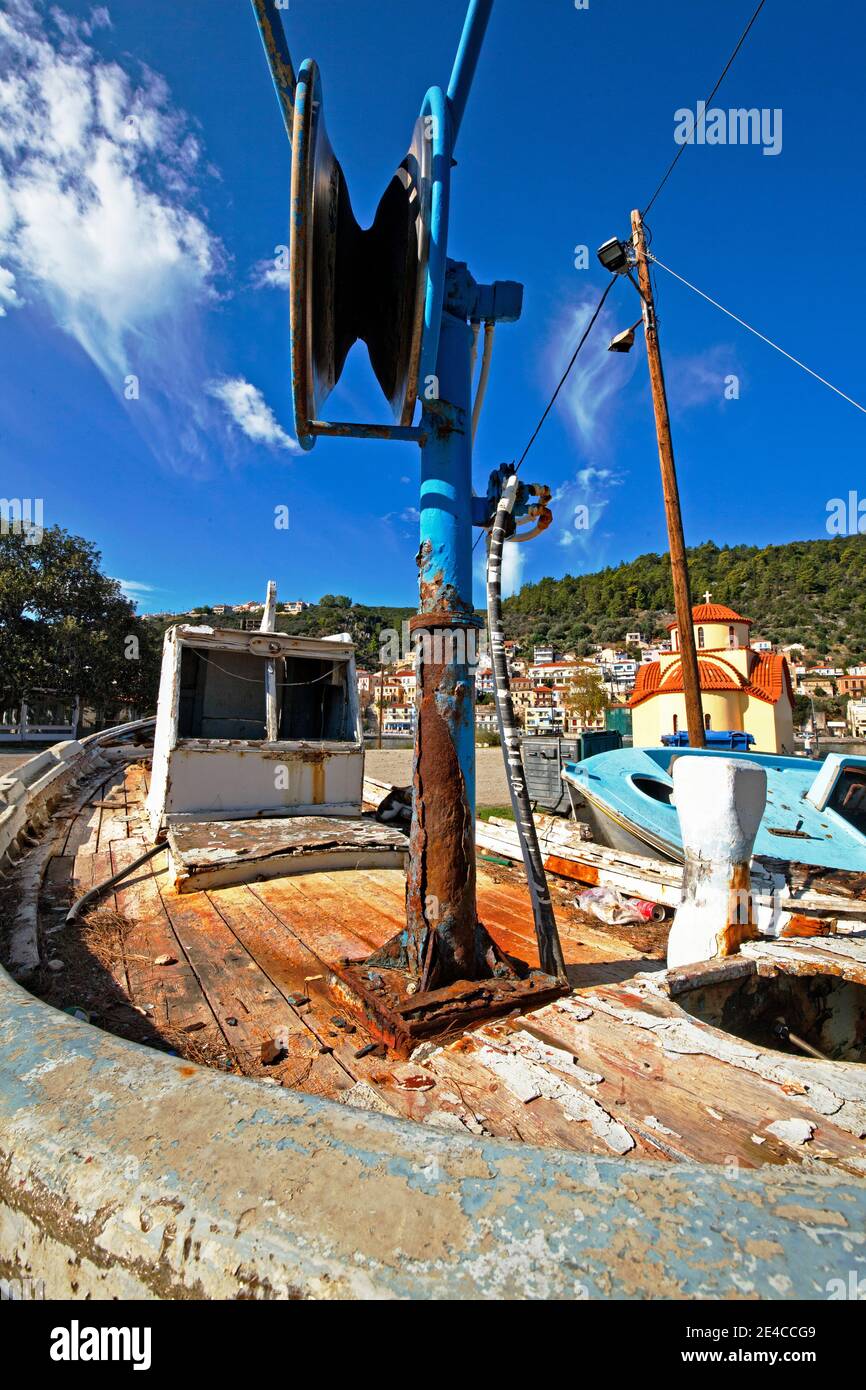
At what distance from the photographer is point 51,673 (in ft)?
102

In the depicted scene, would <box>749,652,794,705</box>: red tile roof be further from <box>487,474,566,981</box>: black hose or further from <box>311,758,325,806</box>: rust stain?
<box>487,474,566,981</box>: black hose

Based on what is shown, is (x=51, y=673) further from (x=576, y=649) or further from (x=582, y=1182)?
(x=576, y=649)

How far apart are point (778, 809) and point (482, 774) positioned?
16552 millimetres

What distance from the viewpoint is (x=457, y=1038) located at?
216 centimetres

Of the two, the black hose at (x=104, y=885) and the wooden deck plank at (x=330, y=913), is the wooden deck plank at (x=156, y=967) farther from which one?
the wooden deck plank at (x=330, y=913)

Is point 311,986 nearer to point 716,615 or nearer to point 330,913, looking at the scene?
point 330,913

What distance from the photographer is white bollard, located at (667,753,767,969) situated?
122 inches

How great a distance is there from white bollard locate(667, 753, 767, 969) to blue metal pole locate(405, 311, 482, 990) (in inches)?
53.0

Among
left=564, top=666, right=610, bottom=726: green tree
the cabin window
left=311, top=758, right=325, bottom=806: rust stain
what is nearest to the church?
the cabin window

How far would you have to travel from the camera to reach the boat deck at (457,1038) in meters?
1.65

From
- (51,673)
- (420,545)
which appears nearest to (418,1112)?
(420,545)

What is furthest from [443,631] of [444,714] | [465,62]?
[465,62]

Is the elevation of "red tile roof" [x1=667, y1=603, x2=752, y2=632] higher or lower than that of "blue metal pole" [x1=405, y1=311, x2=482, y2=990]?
higher

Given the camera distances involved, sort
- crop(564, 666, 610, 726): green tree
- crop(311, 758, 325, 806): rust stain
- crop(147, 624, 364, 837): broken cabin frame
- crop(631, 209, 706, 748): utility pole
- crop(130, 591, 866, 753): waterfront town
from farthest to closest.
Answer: crop(564, 666, 610, 726): green tree
crop(130, 591, 866, 753): waterfront town
crop(631, 209, 706, 748): utility pole
crop(311, 758, 325, 806): rust stain
crop(147, 624, 364, 837): broken cabin frame
